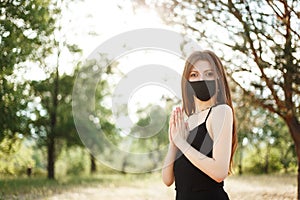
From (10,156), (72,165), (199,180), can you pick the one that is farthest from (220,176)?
(72,165)

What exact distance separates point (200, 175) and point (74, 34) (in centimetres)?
1960

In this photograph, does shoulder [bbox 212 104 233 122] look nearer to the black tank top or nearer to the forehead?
the black tank top

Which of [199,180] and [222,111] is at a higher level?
[222,111]

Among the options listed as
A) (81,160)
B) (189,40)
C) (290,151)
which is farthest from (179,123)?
(81,160)

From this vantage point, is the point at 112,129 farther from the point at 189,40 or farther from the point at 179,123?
the point at 179,123

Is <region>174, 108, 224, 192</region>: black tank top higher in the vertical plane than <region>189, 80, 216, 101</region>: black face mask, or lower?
lower

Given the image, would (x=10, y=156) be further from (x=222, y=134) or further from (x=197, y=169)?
(x=222, y=134)

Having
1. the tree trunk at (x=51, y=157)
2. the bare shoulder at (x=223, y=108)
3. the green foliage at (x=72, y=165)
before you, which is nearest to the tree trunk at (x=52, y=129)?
the tree trunk at (x=51, y=157)

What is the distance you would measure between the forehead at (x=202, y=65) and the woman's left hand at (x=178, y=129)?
24 centimetres

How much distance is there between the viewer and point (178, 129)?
2.51 metres

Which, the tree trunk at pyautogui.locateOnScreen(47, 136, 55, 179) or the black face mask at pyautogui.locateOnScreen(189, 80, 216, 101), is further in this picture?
the tree trunk at pyautogui.locateOnScreen(47, 136, 55, 179)

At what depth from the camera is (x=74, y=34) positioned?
2150 cm

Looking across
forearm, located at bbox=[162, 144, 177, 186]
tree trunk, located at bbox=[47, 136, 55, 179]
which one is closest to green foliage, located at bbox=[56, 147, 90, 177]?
tree trunk, located at bbox=[47, 136, 55, 179]

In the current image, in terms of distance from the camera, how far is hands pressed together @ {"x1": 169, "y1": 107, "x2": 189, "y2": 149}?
97.6 inches
